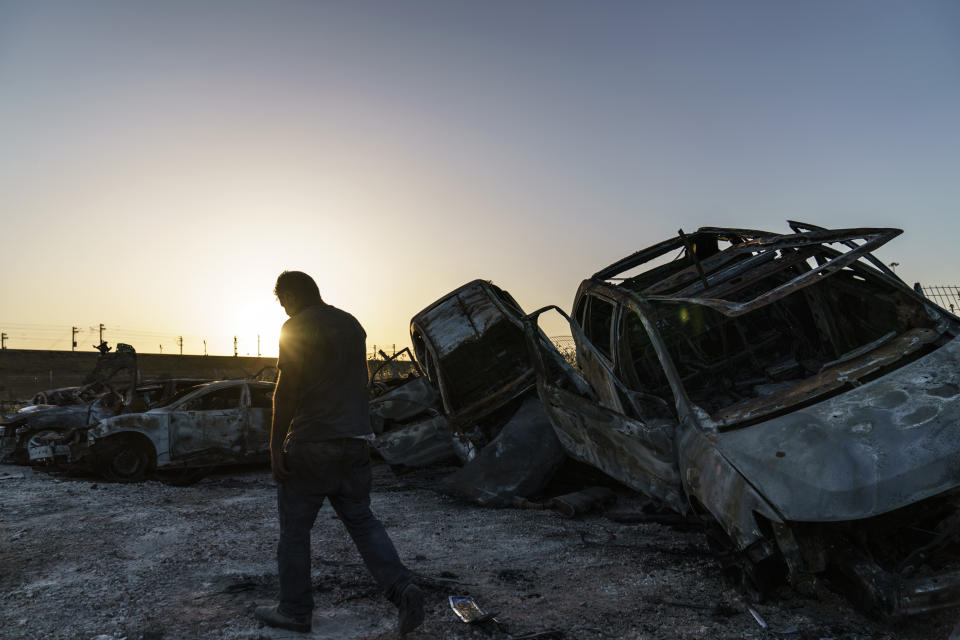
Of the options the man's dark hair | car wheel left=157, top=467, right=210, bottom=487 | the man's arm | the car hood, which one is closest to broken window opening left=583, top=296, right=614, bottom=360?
the car hood

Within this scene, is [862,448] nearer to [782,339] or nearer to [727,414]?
[727,414]

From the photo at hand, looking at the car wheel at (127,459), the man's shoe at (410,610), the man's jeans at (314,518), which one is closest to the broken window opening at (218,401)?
the car wheel at (127,459)

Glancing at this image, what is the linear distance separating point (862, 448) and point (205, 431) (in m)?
8.72

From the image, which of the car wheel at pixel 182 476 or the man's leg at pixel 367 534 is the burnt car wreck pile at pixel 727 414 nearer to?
the car wheel at pixel 182 476

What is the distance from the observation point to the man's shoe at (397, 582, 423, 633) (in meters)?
2.76

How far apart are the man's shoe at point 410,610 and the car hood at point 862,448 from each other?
1.69m

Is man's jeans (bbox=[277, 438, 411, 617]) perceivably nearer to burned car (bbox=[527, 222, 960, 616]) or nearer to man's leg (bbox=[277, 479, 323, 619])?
man's leg (bbox=[277, 479, 323, 619])

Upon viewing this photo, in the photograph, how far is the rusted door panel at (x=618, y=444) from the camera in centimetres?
388

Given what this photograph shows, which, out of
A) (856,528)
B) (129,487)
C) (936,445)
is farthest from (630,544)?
(129,487)

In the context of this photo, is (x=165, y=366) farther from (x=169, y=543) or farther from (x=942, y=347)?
(x=942, y=347)

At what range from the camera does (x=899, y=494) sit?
8.61ft

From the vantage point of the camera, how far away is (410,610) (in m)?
2.78

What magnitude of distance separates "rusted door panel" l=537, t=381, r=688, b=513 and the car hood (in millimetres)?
662

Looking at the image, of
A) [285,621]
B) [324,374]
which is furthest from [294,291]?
[285,621]
